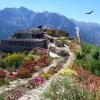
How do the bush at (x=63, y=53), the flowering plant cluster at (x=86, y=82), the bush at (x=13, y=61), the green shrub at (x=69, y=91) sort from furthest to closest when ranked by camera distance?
the bush at (x=63, y=53)
the bush at (x=13, y=61)
the green shrub at (x=69, y=91)
the flowering plant cluster at (x=86, y=82)

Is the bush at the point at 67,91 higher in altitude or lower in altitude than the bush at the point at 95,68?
higher

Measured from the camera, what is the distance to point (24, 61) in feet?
136

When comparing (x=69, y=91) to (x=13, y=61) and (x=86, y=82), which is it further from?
(x=13, y=61)

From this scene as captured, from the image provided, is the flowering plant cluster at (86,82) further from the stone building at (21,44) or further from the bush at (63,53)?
the stone building at (21,44)

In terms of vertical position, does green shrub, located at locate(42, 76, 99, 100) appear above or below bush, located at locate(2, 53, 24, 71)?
above

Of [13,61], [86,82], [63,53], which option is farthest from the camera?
[63,53]

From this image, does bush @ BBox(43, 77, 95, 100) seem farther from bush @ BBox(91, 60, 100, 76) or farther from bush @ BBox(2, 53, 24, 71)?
bush @ BBox(2, 53, 24, 71)

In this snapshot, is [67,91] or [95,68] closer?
[67,91]

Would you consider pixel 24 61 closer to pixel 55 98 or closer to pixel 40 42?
pixel 40 42

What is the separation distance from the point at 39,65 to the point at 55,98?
2364cm

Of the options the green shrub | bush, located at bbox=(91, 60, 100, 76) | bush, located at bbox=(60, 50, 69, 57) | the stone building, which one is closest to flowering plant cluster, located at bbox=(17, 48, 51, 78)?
bush, located at bbox=(60, 50, 69, 57)

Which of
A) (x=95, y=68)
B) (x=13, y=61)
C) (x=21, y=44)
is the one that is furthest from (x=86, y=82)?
(x=21, y=44)

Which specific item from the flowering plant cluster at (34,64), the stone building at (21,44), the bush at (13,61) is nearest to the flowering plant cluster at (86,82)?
the flowering plant cluster at (34,64)

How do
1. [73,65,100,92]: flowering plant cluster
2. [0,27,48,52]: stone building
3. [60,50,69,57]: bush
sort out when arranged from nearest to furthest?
1. [73,65,100,92]: flowering plant cluster
2. [60,50,69,57]: bush
3. [0,27,48,52]: stone building
